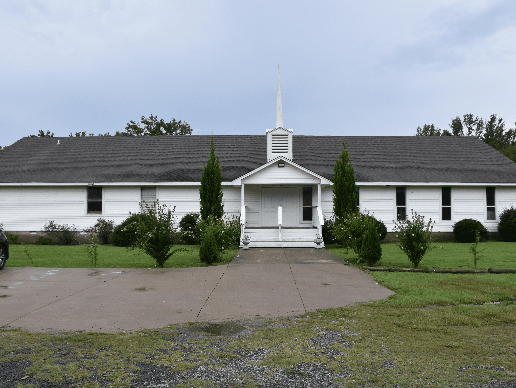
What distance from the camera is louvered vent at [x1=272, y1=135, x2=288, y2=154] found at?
22.6 metres

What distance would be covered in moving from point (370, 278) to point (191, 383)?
736 cm

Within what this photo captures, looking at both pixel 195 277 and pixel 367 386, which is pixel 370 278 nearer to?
pixel 195 277

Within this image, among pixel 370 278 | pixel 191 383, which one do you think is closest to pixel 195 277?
pixel 370 278

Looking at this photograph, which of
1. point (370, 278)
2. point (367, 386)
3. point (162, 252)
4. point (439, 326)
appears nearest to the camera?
point (367, 386)

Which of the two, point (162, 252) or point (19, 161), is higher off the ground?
point (19, 161)

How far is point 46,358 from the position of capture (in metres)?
4.59

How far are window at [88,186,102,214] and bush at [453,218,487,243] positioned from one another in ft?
62.0

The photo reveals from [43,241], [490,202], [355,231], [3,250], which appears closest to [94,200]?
[43,241]

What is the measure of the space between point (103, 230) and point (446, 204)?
719 inches

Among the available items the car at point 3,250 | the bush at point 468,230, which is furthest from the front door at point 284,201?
the car at point 3,250

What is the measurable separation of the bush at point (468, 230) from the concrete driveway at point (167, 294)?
11.4 m

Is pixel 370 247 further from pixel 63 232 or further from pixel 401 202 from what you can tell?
pixel 63 232

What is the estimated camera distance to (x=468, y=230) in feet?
69.8

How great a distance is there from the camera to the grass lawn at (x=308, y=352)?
4.09 m
